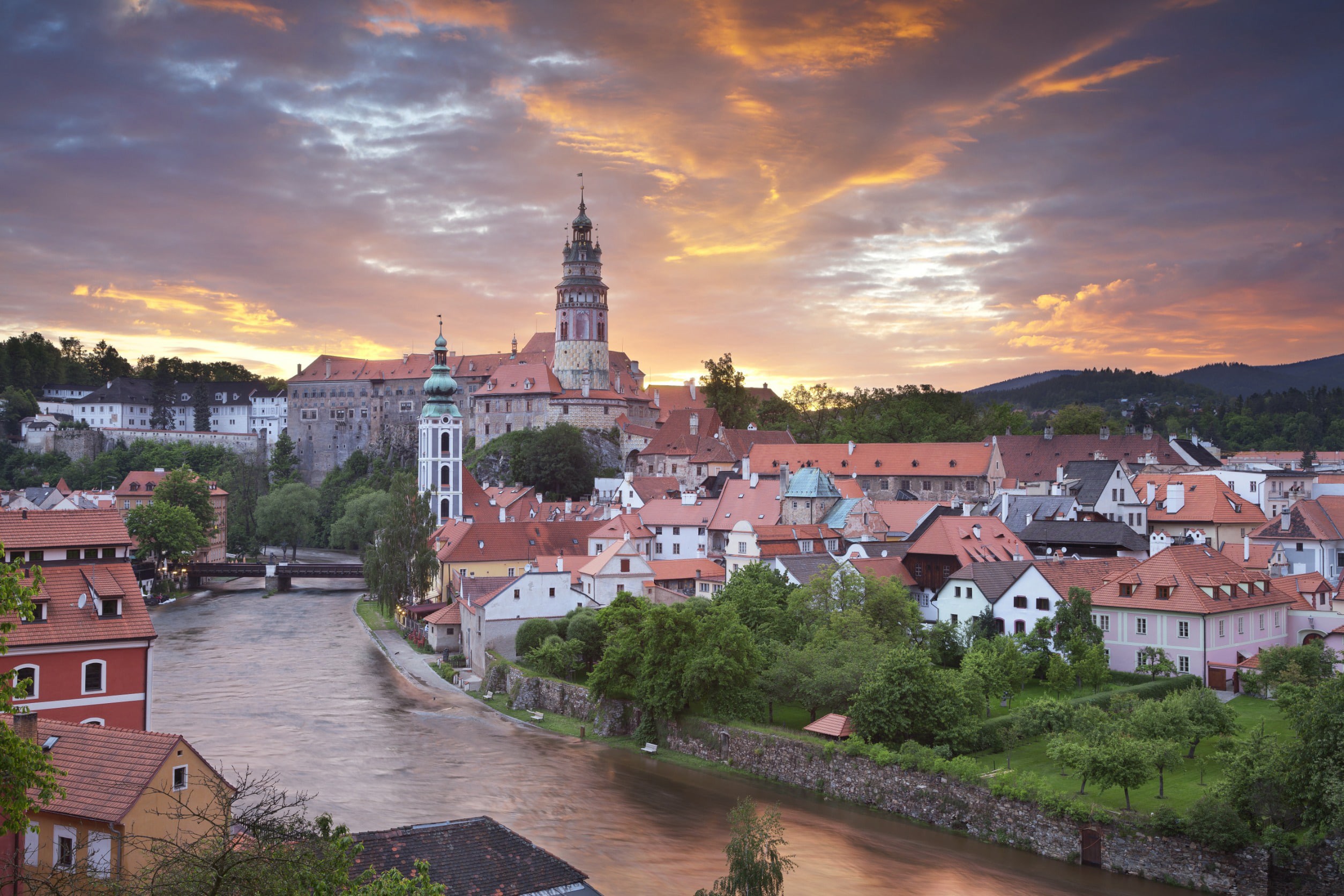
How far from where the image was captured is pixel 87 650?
22.1 m

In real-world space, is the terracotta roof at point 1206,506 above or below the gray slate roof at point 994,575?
above

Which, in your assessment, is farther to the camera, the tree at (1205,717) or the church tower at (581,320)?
the church tower at (581,320)

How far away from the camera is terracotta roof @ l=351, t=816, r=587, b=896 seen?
55.8ft

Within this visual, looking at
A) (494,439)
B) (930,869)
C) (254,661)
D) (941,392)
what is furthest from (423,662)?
(941,392)

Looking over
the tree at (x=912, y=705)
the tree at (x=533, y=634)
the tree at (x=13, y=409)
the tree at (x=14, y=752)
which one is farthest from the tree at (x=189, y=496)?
the tree at (x=14, y=752)

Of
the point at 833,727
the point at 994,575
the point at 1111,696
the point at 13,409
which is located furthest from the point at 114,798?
the point at 13,409

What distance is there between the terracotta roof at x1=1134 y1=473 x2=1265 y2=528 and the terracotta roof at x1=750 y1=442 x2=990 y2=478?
13909mm

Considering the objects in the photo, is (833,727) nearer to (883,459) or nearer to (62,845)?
(62,845)

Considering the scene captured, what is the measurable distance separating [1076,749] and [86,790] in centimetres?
1876

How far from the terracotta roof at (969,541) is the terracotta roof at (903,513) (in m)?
5.61

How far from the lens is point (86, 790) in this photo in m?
16.2

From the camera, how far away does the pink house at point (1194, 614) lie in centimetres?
3156

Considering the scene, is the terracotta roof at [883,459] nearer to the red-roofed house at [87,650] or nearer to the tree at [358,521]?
the tree at [358,521]

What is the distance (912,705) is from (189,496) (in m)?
66.4
